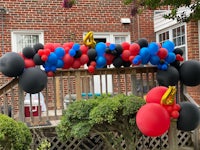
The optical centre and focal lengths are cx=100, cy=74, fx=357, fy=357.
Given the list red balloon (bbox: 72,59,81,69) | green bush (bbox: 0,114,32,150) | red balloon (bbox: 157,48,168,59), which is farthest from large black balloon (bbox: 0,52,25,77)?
red balloon (bbox: 157,48,168,59)

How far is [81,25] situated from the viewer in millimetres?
12047

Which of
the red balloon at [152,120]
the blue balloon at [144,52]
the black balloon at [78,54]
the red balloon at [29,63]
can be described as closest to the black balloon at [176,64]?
the blue balloon at [144,52]

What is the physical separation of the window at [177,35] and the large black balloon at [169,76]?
14.9 feet

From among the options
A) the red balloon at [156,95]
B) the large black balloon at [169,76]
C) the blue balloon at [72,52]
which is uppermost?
the blue balloon at [72,52]

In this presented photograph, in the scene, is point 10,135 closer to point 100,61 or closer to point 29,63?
point 29,63

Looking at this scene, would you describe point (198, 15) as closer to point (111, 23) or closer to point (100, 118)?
point (100, 118)

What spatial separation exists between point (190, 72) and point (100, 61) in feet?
5.81

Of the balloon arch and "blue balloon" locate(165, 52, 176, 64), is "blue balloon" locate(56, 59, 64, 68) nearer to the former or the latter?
the balloon arch

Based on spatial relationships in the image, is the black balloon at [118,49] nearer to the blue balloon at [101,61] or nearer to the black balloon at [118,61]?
the black balloon at [118,61]

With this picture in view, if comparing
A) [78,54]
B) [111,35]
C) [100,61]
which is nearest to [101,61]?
[100,61]

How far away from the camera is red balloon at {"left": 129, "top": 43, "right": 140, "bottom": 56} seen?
21.5 ft

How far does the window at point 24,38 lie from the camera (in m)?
11.4

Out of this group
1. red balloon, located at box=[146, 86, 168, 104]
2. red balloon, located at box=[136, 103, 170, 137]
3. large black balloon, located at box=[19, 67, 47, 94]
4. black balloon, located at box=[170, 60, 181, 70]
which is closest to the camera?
red balloon, located at box=[136, 103, 170, 137]

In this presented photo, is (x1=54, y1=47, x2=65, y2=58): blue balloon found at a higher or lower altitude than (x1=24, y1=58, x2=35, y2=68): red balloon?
higher
